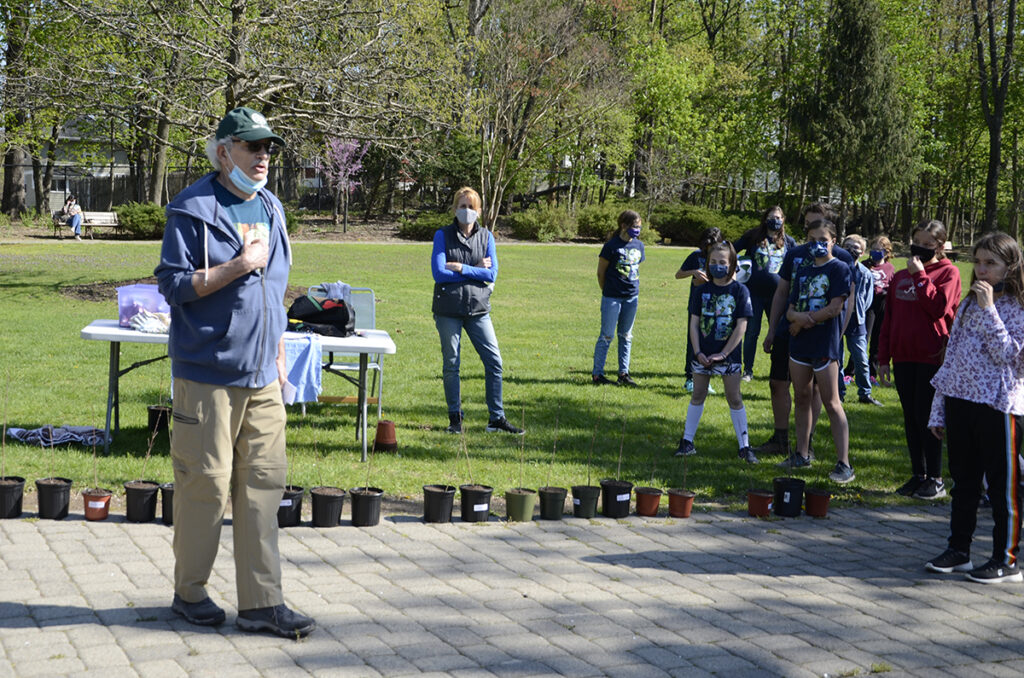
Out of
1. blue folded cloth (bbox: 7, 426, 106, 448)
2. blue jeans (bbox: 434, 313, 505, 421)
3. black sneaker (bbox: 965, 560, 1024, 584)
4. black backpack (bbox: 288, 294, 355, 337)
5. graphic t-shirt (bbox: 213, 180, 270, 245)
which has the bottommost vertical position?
black sneaker (bbox: 965, 560, 1024, 584)

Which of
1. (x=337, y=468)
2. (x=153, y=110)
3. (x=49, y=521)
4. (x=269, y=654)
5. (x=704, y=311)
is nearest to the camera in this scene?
(x=269, y=654)

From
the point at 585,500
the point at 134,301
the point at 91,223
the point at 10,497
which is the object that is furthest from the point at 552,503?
the point at 91,223

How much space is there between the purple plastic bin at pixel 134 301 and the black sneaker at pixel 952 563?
571 cm

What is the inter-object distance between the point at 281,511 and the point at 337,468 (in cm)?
146

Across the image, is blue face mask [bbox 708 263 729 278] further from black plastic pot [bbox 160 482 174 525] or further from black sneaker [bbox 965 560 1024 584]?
black plastic pot [bbox 160 482 174 525]

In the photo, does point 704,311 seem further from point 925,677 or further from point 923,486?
point 925,677

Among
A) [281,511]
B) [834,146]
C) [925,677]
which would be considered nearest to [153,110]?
[281,511]

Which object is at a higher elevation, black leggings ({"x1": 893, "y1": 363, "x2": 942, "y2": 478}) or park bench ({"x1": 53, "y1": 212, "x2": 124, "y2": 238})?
park bench ({"x1": 53, "y1": 212, "x2": 124, "y2": 238})

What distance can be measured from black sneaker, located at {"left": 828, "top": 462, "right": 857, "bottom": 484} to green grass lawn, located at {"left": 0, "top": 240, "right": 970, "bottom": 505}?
67mm

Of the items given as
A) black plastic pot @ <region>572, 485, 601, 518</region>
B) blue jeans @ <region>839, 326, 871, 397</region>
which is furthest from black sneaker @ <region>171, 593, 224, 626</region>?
blue jeans @ <region>839, 326, 871, 397</region>

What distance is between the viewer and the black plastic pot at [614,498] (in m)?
6.97

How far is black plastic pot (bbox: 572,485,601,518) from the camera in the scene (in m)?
6.98

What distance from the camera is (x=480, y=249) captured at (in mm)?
9156

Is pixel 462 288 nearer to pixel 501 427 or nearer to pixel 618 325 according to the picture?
pixel 501 427
